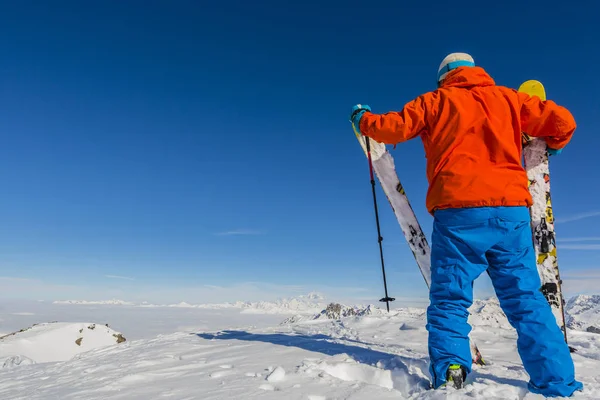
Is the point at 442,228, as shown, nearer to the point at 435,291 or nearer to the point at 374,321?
the point at 435,291

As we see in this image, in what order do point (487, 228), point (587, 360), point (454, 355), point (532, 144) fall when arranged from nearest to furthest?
point (454, 355) < point (487, 228) < point (587, 360) < point (532, 144)

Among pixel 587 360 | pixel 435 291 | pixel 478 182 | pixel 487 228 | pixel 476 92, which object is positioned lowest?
pixel 587 360

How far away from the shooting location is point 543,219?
12.2 feet

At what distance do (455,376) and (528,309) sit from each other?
0.74m

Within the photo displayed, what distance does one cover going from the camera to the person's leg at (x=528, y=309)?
2404 millimetres

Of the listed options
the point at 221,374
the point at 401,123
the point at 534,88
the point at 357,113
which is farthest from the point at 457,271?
the point at 534,88

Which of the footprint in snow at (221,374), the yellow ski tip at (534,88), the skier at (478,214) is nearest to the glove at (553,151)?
the skier at (478,214)

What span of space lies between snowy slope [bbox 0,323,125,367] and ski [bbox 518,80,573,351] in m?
11.8

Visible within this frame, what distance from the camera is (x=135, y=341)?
5996 millimetres

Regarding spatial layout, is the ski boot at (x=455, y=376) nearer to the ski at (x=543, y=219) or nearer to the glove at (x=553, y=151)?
the ski at (x=543, y=219)

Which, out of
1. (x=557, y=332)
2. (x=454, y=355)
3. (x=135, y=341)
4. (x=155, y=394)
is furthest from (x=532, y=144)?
(x=135, y=341)

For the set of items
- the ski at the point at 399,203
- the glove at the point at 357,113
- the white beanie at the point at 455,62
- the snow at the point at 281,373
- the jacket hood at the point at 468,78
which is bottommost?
the snow at the point at 281,373

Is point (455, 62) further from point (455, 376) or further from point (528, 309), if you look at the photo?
point (455, 376)

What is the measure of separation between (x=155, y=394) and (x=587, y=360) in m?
4.08
